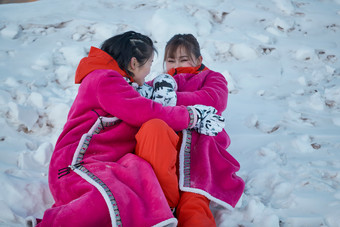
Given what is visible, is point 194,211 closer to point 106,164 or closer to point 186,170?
point 186,170

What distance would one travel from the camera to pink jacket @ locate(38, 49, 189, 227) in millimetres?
1160

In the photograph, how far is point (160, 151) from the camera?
52.6 inches

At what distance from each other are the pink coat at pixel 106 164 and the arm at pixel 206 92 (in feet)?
0.89

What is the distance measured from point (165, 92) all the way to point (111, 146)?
0.47m

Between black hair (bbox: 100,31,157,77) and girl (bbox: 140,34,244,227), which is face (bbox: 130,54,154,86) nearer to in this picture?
black hair (bbox: 100,31,157,77)

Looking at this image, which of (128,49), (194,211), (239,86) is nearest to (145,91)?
(128,49)

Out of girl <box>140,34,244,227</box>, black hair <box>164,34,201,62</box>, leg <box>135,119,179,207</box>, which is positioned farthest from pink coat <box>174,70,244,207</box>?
black hair <box>164,34,201,62</box>

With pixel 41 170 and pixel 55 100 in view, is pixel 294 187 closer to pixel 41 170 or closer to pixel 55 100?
pixel 41 170

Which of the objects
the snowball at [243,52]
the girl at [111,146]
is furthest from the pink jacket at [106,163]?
the snowball at [243,52]

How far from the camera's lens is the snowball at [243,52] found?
3.12 metres

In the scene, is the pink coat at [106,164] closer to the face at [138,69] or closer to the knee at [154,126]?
the knee at [154,126]

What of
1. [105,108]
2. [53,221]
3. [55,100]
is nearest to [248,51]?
[55,100]

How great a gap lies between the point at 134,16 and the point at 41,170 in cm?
230

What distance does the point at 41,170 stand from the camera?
5.66ft
